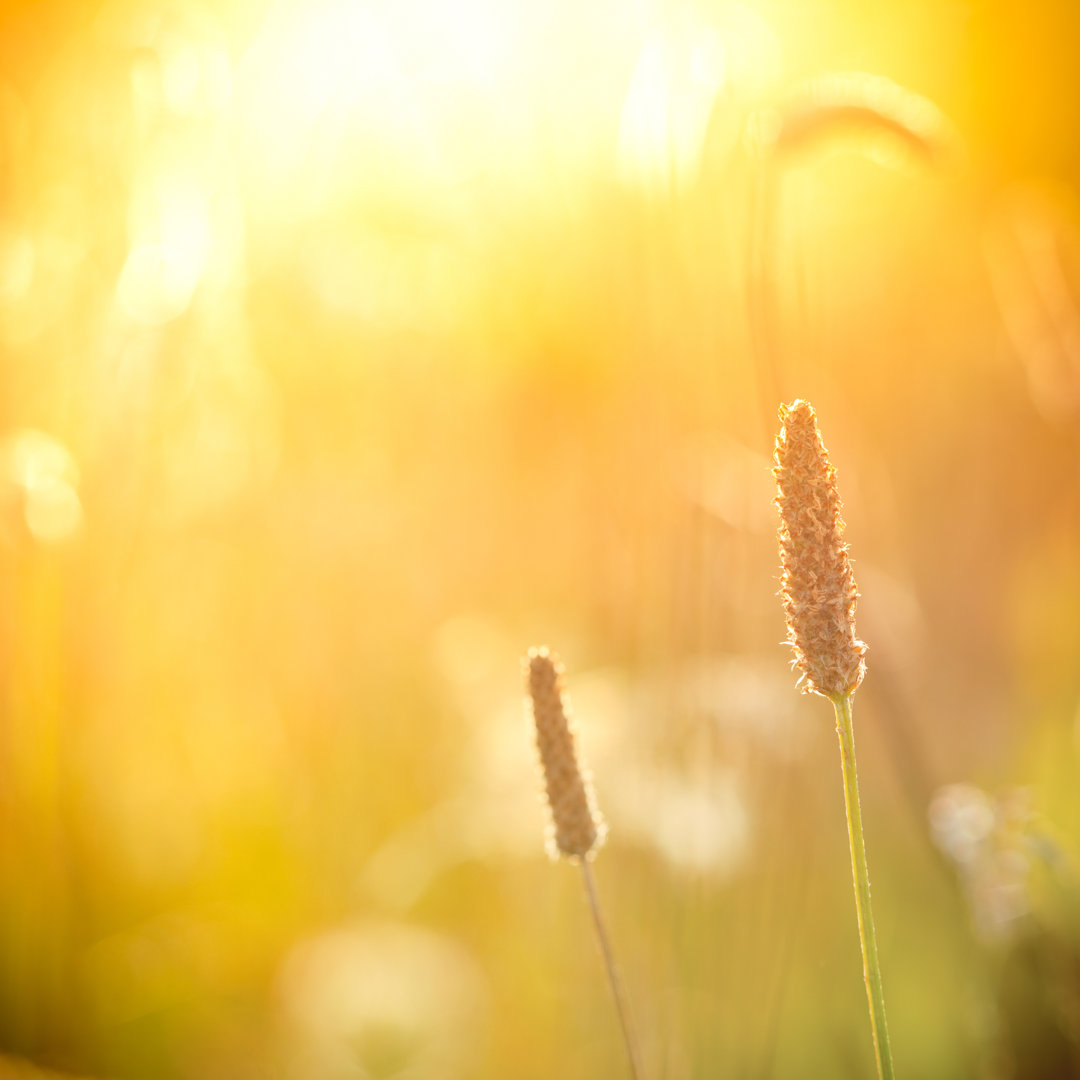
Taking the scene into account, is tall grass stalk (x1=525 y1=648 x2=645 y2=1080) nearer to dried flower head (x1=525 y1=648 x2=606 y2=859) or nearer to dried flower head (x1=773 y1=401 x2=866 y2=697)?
dried flower head (x1=525 y1=648 x2=606 y2=859)

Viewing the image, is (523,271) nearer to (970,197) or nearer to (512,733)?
(970,197)

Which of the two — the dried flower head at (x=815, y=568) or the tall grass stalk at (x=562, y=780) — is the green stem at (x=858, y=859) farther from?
the tall grass stalk at (x=562, y=780)

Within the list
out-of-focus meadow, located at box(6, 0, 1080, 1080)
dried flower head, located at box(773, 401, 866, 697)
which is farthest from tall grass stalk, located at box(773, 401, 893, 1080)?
out-of-focus meadow, located at box(6, 0, 1080, 1080)

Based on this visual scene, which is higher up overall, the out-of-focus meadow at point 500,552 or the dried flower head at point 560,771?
the out-of-focus meadow at point 500,552

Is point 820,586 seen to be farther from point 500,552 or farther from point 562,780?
point 500,552

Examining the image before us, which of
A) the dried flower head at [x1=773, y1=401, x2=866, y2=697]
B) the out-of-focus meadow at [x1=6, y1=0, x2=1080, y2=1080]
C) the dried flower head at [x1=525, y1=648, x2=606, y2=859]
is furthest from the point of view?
the out-of-focus meadow at [x1=6, y1=0, x2=1080, y2=1080]

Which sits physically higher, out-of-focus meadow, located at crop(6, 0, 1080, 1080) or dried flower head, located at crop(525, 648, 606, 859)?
out-of-focus meadow, located at crop(6, 0, 1080, 1080)

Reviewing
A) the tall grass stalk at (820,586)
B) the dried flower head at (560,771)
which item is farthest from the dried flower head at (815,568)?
the dried flower head at (560,771)

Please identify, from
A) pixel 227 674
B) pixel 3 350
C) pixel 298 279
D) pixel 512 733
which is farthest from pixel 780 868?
pixel 3 350
